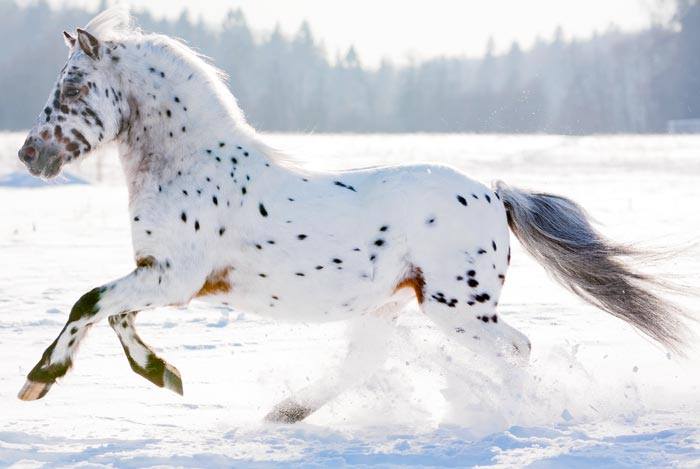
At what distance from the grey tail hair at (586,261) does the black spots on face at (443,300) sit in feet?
2.15

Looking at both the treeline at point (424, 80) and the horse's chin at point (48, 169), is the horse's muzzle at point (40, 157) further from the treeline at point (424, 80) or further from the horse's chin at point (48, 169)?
the treeline at point (424, 80)

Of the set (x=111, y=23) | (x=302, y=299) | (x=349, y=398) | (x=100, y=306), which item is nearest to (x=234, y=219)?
(x=302, y=299)

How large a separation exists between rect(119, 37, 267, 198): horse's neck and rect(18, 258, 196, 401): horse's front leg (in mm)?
421

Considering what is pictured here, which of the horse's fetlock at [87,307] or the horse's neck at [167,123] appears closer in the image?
the horse's fetlock at [87,307]

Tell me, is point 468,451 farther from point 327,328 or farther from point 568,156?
point 568,156

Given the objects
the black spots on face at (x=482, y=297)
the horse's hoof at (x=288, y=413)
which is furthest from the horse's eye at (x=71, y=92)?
the black spots on face at (x=482, y=297)

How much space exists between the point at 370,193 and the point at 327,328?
2441mm

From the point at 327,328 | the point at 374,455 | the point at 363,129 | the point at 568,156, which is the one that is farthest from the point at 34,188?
the point at 363,129

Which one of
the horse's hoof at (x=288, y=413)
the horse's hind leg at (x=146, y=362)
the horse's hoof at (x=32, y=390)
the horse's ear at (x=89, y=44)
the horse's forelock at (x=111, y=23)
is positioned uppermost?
the horse's forelock at (x=111, y=23)

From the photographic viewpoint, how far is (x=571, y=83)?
A: 3169 inches

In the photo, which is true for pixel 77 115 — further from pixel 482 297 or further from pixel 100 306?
pixel 482 297

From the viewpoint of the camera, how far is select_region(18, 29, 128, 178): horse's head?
13.8ft

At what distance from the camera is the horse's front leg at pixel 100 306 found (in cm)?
395

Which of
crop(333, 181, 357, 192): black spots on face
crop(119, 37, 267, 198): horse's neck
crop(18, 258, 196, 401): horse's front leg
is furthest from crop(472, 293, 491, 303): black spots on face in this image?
crop(18, 258, 196, 401): horse's front leg
